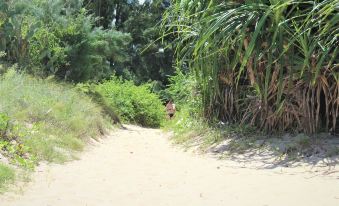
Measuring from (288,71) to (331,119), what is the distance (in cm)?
100

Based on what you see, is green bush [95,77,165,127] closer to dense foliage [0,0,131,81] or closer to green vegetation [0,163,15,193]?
dense foliage [0,0,131,81]

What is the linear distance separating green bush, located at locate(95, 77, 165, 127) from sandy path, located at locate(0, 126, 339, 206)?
13.0 metres

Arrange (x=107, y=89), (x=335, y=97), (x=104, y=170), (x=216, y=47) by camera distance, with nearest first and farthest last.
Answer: (x=104, y=170)
(x=335, y=97)
(x=216, y=47)
(x=107, y=89)

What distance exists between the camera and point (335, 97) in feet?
22.4

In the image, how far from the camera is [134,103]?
2098 centimetres

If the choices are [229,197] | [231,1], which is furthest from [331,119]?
[229,197]

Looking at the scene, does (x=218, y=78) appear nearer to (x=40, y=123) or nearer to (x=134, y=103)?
(x=40, y=123)

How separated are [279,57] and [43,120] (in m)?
4.08

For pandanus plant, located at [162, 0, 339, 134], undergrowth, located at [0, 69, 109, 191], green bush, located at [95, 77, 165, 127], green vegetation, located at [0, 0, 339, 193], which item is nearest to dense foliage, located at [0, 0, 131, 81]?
green vegetation, located at [0, 0, 339, 193]

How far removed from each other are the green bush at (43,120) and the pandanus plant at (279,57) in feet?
8.31

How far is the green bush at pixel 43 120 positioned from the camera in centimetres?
638

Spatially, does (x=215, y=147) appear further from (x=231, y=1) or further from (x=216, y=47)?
(x=231, y=1)

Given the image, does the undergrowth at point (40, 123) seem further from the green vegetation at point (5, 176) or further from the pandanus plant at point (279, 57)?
the pandanus plant at point (279, 57)

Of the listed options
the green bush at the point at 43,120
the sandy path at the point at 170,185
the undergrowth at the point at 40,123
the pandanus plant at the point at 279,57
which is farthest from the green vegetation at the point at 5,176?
the pandanus plant at the point at 279,57
